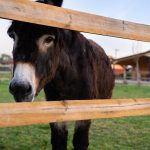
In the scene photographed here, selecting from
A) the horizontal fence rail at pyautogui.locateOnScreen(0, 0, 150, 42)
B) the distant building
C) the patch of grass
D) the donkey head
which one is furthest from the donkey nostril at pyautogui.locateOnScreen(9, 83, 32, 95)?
the distant building

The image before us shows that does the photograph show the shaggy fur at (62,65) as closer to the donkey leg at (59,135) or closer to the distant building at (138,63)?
the donkey leg at (59,135)

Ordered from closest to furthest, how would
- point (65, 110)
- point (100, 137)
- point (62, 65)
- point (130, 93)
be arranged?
point (65, 110) < point (62, 65) < point (100, 137) < point (130, 93)

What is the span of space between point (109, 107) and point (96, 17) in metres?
0.74

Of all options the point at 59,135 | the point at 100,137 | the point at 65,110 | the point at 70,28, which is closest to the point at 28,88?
the point at 65,110

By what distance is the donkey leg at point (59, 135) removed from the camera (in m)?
4.04

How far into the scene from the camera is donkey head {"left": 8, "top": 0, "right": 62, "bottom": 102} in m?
2.47

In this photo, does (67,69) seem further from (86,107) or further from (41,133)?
(41,133)

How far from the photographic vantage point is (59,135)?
405 centimetres

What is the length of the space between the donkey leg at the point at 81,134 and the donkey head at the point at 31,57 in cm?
113

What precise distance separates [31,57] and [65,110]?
0.55m

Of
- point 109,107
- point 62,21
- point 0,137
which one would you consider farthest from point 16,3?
point 0,137

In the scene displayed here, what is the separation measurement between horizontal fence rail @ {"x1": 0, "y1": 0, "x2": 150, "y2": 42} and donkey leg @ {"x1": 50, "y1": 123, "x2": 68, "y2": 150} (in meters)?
1.62

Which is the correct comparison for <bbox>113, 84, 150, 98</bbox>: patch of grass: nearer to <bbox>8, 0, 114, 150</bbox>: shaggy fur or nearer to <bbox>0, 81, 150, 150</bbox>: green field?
<bbox>0, 81, 150, 150</bbox>: green field

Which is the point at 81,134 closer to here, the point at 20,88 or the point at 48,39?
the point at 48,39
